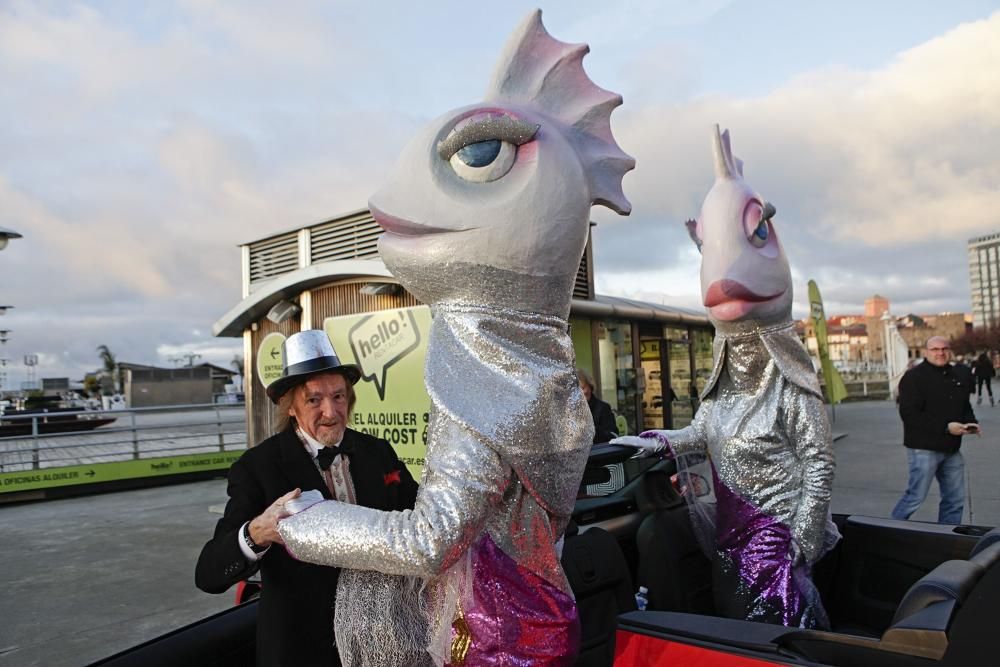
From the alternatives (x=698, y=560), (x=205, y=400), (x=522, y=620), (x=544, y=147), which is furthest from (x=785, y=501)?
(x=205, y=400)

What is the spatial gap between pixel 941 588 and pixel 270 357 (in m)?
7.91

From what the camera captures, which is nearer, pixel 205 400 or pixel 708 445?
pixel 708 445

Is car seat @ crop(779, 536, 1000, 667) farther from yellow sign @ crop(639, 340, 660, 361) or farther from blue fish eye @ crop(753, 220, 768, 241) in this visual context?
yellow sign @ crop(639, 340, 660, 361)

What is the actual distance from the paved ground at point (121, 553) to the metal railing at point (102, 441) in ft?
2.68

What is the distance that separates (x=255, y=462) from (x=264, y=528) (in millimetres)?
390

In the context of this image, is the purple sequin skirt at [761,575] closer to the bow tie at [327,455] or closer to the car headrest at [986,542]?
the car headrest at [986,542]

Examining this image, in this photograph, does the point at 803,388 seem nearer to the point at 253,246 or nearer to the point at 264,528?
the point at 264,528

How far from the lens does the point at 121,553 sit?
6852 millimetres

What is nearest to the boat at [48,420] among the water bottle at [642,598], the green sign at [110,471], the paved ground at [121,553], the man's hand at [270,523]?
the green sign at [110,471]

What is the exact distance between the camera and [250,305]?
29.6 feet

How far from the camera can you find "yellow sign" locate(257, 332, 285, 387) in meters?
8.30

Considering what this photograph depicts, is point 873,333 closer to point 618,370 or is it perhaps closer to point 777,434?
point 618,370

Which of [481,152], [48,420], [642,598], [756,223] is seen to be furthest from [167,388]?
[481,152]

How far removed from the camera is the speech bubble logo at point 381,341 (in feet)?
22.1
